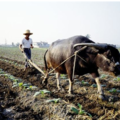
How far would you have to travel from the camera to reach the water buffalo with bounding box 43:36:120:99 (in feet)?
14.0

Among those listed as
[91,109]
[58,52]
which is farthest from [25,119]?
[58,52]

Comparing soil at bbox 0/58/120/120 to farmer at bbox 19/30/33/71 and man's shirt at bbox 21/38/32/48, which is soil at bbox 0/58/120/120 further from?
man's shirt at bbox 21/38/32/48

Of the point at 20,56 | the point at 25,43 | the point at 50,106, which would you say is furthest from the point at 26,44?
the point at 20,56

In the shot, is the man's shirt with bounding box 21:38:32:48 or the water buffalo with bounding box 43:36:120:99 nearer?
the water buffalo with bounding box 43:36:120:99

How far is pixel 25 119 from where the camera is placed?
381cm

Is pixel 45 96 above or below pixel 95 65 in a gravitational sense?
below

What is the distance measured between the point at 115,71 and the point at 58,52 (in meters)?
2.47

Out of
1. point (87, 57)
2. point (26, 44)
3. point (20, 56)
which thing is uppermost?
point (26, 44)

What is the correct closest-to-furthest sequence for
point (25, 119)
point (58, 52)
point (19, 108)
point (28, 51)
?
point (25, 119)
point (19, 108)
point (58, 52)
point (28, 51)

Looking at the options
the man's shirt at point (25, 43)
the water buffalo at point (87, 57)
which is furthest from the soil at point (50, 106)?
the man's shirt at point (25, 43)

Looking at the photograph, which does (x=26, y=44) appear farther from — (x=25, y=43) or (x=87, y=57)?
(x=87, y=57)

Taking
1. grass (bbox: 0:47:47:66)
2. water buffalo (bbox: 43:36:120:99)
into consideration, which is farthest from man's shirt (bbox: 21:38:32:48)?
grass (bbox: 0:47:47:66)

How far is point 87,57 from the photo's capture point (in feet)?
16.1

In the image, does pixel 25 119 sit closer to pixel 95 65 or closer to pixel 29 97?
pixel 29 97
